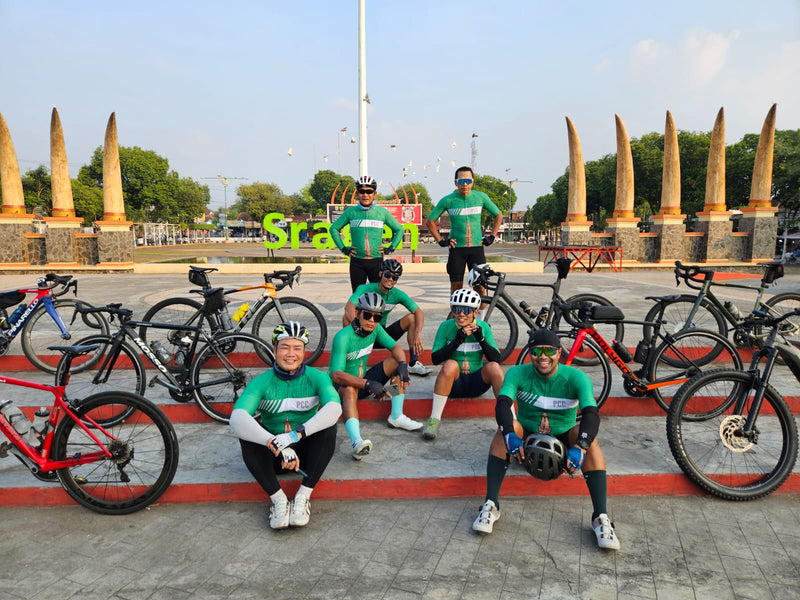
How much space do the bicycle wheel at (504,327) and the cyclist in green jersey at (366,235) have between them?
1.55 metres

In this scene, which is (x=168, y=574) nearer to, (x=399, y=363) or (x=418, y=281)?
(x=399, y=363)

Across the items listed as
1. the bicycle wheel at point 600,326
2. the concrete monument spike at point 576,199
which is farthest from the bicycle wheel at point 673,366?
the concrete monument spike at point 576,199

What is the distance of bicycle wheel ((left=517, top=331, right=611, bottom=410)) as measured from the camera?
15.1 feet

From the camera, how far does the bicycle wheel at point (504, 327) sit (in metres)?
5.83

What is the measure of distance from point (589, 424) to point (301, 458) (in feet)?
6.28

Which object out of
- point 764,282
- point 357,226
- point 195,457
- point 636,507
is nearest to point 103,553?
point 195,457

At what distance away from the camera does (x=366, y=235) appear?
257 inches

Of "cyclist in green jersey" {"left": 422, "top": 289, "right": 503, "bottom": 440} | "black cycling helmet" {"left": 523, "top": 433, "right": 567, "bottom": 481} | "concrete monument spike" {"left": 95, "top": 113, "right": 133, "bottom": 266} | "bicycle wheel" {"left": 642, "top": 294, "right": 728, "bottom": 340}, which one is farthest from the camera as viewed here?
"concrete monument spike" {"left": 95, "top": 113, "right": 133, "bottom": 266}

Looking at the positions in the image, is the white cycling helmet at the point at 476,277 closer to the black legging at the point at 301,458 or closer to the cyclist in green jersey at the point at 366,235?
the cyclist in green jersey at the point at 366,235

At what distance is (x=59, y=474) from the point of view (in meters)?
3.27

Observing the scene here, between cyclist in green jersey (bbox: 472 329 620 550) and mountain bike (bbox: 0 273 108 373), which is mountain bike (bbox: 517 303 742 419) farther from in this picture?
mountain bike (bbox: 0 273 108 373)

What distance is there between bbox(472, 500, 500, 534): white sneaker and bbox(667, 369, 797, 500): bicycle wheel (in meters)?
1.36

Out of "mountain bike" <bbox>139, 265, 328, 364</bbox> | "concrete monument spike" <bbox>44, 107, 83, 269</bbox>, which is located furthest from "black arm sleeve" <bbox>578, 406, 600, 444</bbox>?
"concrete monument spike" <bbox>44, 107, 83, 269</bbox>

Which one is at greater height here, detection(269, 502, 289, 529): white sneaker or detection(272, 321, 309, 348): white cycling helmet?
detection(272, 321, 309, 348): white cycling helmet
